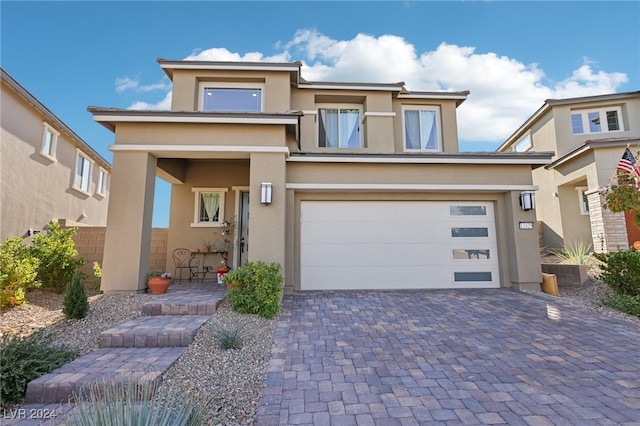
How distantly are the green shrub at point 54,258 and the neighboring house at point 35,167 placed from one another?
3.01 meters

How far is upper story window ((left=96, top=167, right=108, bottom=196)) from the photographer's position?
15523mm

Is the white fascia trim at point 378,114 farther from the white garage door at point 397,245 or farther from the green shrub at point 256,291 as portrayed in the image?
the green shrub at point 256,291

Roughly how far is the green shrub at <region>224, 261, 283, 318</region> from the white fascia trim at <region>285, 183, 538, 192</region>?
299 cm

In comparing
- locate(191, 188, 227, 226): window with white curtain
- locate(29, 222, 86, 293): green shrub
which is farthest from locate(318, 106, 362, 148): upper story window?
locate(29, 222, 86, 293): green shrub

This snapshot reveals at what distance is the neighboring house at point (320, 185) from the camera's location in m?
7.43

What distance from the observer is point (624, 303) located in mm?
6500

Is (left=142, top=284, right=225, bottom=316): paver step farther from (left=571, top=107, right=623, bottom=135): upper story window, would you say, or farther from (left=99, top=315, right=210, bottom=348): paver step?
(left=571, top=107, right=623, bottom=135): upper story window

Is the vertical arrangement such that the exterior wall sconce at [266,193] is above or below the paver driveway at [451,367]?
above

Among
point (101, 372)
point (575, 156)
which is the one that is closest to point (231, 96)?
point (101, 372)

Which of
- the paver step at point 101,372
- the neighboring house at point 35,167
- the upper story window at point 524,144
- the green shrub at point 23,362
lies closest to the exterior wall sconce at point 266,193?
the paver step at point 101,372

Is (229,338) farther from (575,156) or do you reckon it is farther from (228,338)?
(575,156)

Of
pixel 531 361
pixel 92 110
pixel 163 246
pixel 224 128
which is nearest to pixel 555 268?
pixel 531 361

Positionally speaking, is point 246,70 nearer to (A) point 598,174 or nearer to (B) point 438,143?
(B) point 438,143

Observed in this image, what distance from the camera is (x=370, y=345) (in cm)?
459
